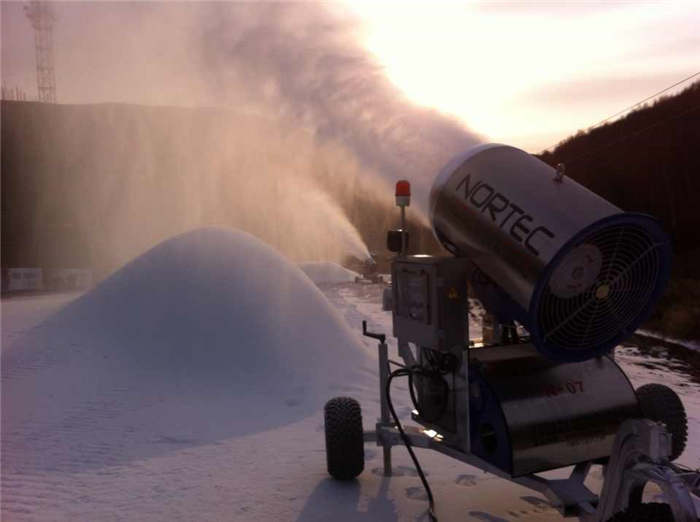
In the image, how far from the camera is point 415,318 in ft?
13.1

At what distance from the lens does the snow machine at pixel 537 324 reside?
10.3ft

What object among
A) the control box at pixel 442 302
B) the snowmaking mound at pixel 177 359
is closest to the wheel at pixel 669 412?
the control box at pixel 442 302

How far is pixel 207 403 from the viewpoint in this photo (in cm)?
693

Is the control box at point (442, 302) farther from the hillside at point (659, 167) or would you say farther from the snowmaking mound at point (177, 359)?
the hillside at point (659, 167)

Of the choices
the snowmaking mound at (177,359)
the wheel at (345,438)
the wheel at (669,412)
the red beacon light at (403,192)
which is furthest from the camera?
the snowmaking mound at (177,359)

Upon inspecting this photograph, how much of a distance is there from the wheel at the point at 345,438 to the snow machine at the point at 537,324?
707 mm

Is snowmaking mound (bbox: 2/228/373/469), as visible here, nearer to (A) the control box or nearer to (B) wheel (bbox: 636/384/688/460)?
(A) the control box

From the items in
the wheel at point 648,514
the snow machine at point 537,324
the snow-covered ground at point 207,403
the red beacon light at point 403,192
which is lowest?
the snow-covered ground at point 207,403

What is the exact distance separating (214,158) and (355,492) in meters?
39.0

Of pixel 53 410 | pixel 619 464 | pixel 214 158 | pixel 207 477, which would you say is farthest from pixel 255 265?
pixel 214 158

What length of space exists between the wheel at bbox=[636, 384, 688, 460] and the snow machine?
0.98m

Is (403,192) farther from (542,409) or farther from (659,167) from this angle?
(659,167)

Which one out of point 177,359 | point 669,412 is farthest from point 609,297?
point 177,359

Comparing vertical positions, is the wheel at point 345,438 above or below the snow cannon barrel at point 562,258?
below
